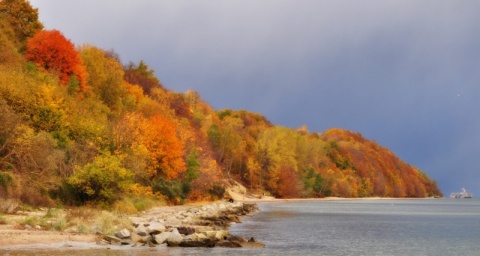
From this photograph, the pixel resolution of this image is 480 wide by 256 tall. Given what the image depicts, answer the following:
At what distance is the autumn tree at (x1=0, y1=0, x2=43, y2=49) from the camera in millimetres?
79750

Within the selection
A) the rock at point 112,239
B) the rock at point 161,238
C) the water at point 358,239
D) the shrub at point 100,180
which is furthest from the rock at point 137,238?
the shrub at point 100,180

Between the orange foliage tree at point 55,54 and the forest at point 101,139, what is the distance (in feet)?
0.38

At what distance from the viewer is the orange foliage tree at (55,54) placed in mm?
71375

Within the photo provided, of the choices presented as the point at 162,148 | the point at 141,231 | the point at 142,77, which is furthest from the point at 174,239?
the point at 142,77

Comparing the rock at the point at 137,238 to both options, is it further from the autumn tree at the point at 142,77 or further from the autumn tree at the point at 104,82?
the autumn tree at the point at 142,77

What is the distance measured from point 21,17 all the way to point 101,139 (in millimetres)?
35841

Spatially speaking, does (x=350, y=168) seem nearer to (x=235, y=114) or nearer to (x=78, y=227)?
(x=235, y=114)

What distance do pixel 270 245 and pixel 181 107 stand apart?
78.8 metres

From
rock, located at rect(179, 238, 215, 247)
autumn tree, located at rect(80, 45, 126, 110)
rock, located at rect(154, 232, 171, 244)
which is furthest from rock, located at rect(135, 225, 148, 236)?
autumn tree, located at rect(80, 45, 126, 110)

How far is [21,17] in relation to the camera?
8100cm

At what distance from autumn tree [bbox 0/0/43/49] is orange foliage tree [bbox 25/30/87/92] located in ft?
24.4

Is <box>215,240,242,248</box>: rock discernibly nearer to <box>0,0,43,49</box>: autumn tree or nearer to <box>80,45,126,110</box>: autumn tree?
<box>80,45,126,110</box>: autumn tree

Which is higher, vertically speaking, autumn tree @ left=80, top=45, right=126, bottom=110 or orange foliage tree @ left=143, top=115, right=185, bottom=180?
autumn tree @ left=80, top=45, right=126, bottom=110

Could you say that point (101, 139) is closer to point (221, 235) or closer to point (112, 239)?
point (221, 235)
